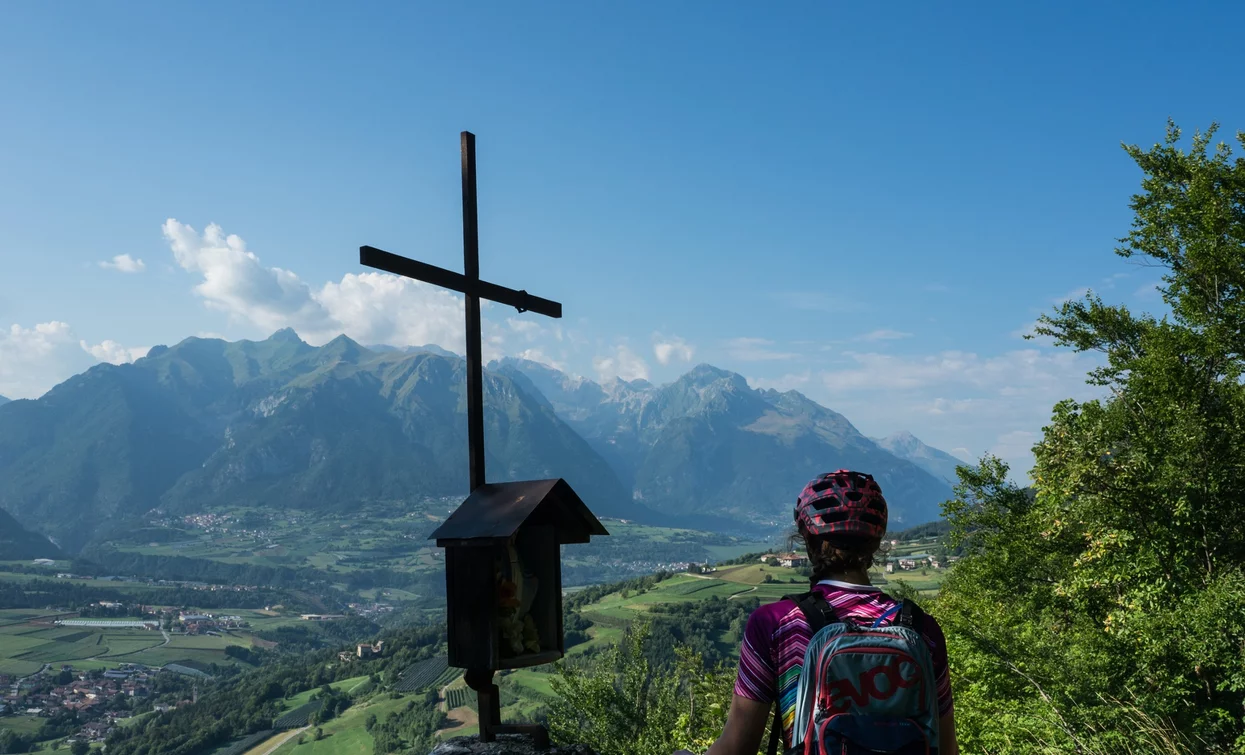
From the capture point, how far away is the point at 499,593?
6203 millimetres

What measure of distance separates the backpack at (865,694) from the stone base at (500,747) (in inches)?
152

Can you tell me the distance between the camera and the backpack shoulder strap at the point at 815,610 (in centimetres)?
310

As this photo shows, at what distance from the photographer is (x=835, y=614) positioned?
10.2 ft

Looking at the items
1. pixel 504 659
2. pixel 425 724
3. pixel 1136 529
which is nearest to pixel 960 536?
pixel 1136 529

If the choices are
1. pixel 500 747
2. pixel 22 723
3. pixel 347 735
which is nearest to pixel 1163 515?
pixel 500 747

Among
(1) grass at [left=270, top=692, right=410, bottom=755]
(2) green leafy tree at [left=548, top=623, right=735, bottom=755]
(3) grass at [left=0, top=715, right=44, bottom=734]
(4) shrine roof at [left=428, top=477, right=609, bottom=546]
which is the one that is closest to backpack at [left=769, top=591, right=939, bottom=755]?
(4) shrine roof at [left=428, top=477, right=609, bottom=546]

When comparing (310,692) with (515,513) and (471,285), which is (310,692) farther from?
(515,513)

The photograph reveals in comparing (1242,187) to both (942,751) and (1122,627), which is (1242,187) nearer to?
(1122,627)

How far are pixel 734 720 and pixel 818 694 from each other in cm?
36

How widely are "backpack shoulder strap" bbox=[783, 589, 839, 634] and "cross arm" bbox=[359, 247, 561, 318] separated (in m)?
4.34

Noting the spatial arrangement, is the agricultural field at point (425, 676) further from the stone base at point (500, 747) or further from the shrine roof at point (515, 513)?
the shrine roof at point (515, 513)

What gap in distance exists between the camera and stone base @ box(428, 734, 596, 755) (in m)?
6.34

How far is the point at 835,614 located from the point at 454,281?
481 cm

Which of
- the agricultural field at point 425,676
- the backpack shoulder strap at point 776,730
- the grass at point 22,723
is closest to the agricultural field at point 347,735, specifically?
the agricultural field at point 425,676
